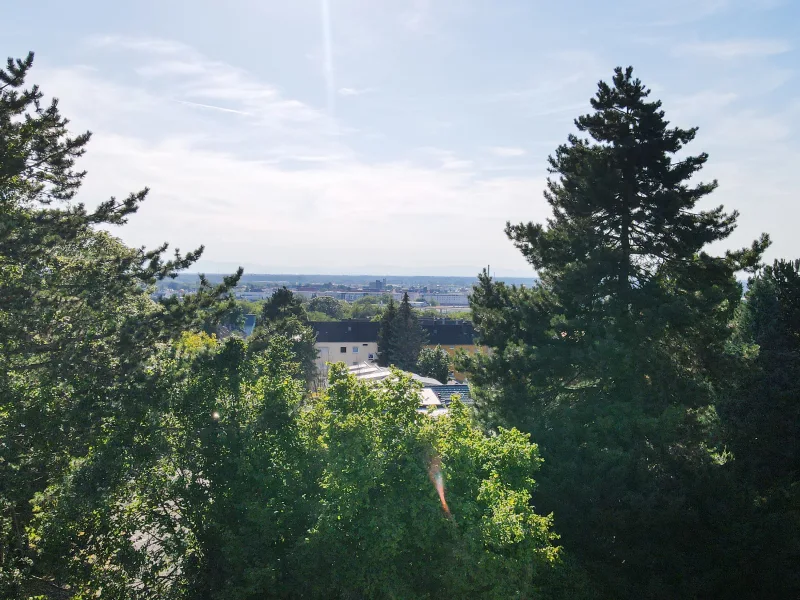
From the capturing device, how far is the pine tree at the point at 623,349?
13.5 metres

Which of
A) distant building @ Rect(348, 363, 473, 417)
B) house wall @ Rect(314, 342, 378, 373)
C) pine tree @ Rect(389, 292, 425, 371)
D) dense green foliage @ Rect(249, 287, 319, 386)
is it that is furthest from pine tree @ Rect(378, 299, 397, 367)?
distant building @ Rect(348, 363, 473, 417)

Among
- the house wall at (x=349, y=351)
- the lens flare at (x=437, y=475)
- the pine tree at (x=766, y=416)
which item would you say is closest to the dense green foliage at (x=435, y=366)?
the house wall at (x=349, y=351)

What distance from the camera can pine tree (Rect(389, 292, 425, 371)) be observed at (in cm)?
5634

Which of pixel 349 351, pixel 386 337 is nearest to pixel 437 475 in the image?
pixel 386 337

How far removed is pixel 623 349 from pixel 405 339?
42.6m

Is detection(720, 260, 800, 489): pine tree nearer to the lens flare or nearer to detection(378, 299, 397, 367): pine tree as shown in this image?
the lens flare

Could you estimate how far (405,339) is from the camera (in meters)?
56.5

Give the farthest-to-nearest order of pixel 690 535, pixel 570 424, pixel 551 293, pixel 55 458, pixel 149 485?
pixel 551 293, pixel 570 424, pixel 690 535, pixel 55 458, pixel 149 485

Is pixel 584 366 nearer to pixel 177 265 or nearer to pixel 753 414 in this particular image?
pixel 753 414

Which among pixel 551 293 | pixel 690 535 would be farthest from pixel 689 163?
pixel 690 535

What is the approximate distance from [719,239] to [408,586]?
11939 mm

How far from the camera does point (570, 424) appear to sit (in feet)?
48.7

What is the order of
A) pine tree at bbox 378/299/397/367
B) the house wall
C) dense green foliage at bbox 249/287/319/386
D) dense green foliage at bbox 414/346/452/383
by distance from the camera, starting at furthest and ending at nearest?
the house wall, pine tree at bbox 378/299/397/367, dense green foliage at bbox 414/346/452/383, dense green foliage at bbox 249/287/319/386

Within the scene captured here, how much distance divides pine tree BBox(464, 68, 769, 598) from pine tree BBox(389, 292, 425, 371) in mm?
39037
